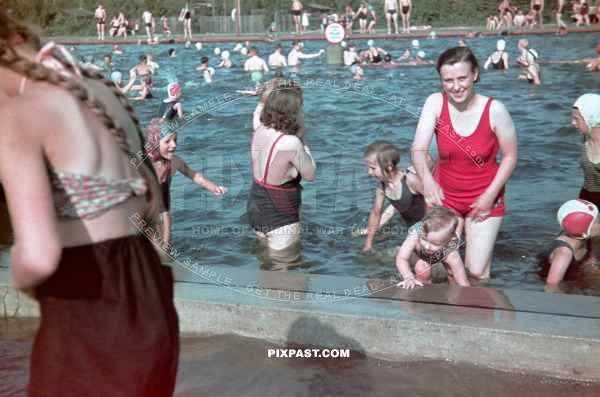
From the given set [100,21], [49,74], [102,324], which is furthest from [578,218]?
[100,21]

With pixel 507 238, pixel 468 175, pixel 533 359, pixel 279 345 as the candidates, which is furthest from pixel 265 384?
pixel 507 238

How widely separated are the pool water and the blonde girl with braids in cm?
431

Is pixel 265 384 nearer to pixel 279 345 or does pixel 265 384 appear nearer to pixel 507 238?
pixel 279 345

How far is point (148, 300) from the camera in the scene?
2039 mm

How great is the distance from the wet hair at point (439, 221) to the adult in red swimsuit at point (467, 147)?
0.07 meters

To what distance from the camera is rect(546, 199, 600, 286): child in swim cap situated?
5.69m

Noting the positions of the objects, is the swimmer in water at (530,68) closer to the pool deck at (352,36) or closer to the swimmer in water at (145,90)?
the swimmer in water at (145,90)

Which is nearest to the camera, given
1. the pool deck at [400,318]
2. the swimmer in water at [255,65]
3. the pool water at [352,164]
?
the pool deck at [400,318]

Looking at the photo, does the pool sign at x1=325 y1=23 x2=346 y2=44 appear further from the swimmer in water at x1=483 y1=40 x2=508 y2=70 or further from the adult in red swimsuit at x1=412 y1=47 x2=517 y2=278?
the adult in red swimsuit at x1=412 y1=47 x2=517 y2=278

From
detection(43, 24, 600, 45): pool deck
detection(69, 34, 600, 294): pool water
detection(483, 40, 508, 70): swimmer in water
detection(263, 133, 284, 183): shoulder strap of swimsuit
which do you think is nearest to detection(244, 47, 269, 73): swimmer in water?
detection(69, 34, 600, 294): pool water

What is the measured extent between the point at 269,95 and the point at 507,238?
293 cm

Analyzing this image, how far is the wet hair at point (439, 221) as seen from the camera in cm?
507

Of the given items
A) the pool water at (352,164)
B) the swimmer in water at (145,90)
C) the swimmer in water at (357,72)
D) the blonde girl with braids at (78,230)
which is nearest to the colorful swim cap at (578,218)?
the pool water at (352,164)

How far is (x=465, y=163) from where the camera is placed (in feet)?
17.1
